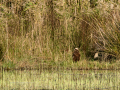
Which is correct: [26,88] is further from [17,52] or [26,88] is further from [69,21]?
[69,21]

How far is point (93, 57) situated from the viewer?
20.8ft

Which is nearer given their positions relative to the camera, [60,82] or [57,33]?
[60,82]

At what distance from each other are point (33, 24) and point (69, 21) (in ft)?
2.93

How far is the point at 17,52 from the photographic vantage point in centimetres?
589

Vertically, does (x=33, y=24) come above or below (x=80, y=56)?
above

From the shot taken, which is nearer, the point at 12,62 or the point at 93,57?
the point at 12,62

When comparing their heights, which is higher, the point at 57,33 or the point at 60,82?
the point at 57,33

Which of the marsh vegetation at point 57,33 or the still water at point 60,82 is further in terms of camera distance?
the marsh vegetation at point 57,33

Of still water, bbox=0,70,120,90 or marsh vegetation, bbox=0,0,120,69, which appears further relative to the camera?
marsh vegetation, bbox=0,0,120,69

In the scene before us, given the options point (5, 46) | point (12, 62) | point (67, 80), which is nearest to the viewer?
point (67, 80)

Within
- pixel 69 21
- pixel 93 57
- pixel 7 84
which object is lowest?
pixel 93 57

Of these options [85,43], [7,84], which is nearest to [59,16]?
[85,43]

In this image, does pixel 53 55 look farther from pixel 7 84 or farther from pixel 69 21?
pixel 7 84

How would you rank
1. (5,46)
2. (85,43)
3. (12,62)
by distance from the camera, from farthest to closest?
(85,43) < (5,46) < (12,62)
